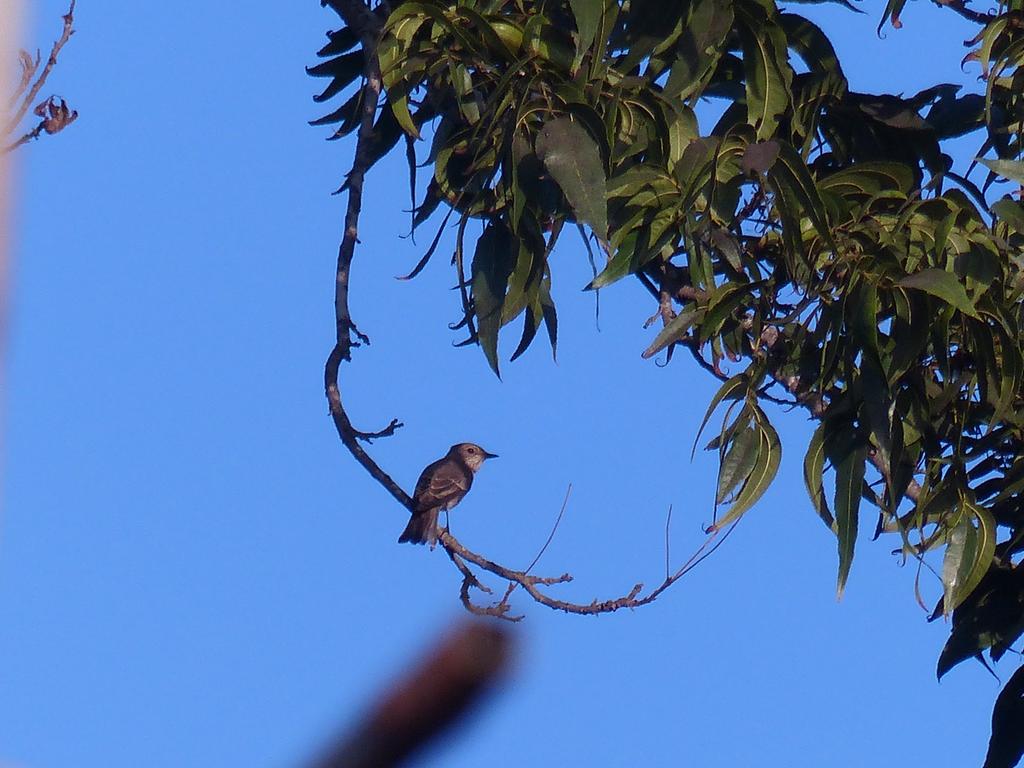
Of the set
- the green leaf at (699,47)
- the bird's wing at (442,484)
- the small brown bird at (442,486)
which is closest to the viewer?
the green leaf at (699,47)

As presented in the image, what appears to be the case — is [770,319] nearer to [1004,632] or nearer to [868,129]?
[868,129]

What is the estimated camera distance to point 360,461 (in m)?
3.84

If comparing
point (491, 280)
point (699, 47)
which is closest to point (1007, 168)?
point (699, 47)

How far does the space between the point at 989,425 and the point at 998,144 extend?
91 centimetres

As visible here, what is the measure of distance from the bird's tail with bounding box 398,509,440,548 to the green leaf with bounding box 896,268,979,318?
236 centimetres

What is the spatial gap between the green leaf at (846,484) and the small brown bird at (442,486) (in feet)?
6.68

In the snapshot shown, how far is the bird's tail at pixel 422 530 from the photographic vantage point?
207 inches

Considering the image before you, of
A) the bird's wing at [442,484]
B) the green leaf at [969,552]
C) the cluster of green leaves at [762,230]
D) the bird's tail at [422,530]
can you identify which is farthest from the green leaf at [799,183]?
the bird's wing at [442,484]

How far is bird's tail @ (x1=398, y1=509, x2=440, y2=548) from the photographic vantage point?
5.25 meters

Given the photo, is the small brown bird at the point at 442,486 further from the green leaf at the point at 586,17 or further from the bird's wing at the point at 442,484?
the green leaf at the point at 586,17

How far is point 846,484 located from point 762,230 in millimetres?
702

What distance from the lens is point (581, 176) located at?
3.08 meters

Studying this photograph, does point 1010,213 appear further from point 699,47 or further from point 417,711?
point 417,711

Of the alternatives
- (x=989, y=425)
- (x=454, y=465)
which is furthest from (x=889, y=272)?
(x=454, y=465)
